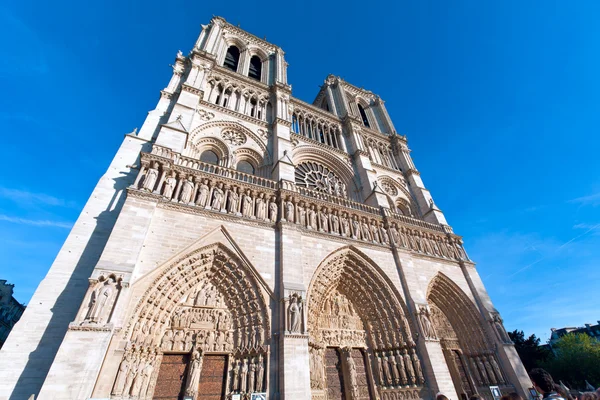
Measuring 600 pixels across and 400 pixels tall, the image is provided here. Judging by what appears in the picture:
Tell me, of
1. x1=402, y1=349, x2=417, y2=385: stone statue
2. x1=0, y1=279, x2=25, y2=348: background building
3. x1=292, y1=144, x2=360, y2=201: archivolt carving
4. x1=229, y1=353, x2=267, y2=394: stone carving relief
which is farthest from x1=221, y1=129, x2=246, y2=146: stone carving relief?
x1=0, y1=279, x2=25, y2=348: background building

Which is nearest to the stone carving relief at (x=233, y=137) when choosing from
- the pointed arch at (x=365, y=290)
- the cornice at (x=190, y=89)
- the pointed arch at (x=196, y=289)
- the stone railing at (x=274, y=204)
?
the cornice at (x=190, y=89)

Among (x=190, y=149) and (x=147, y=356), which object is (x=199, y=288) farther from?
(x=190, y=149)

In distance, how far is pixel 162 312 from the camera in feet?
20.8

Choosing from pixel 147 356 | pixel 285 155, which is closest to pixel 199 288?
pixel 147 356

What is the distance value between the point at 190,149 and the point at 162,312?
591cm

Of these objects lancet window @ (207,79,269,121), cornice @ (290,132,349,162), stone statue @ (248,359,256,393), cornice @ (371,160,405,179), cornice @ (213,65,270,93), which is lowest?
stone statue @ (248,359,256,393)

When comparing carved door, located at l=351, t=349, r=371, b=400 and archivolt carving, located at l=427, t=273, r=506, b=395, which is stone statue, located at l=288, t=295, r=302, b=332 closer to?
carved door, located at l=351, t=349, r=371, b=400

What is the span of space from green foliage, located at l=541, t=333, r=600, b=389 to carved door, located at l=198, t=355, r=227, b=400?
2386cm

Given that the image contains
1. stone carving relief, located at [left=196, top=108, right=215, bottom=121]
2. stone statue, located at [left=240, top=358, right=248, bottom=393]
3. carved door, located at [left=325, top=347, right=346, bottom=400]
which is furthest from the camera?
stone carving relief, located at [left=196, top=108, right=215, bottom=121]

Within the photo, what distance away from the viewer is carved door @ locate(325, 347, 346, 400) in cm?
754

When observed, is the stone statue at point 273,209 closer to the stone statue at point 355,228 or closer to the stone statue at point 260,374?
the stone statue at point 355,228

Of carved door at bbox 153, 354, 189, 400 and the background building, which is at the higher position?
the background building

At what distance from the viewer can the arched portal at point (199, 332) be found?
5750 mm

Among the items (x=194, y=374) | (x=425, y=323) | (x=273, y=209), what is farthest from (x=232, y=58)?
(x=425, y=323)
